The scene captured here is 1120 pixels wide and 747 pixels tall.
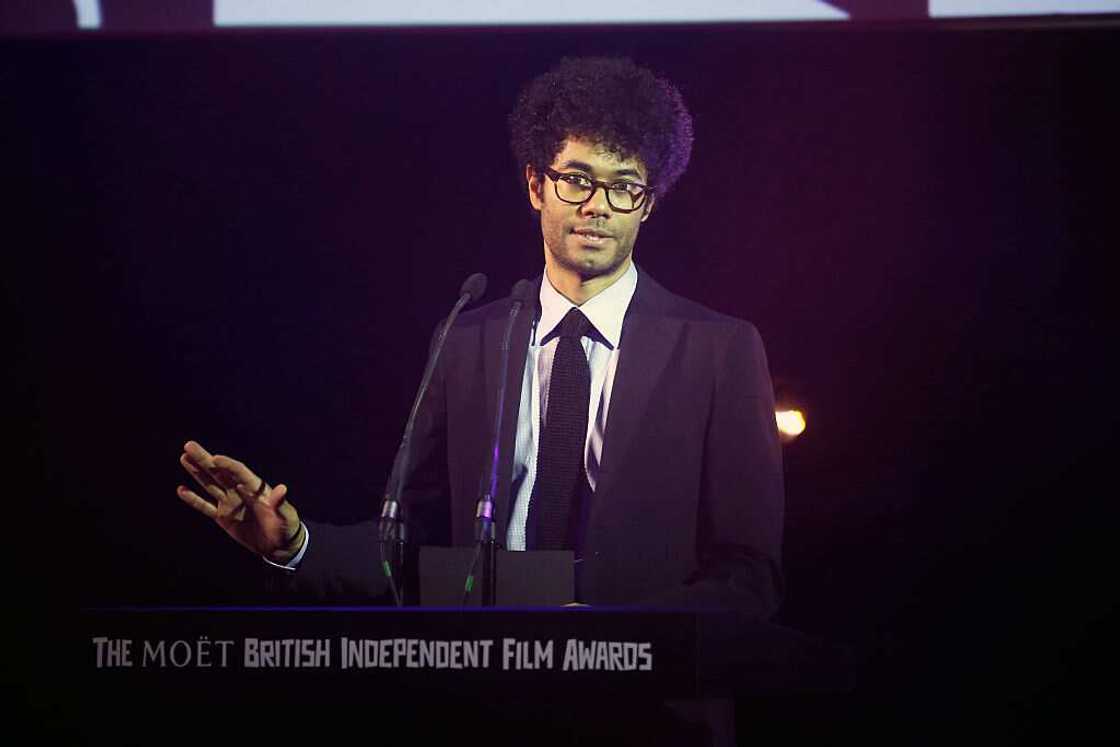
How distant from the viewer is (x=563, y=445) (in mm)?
3170

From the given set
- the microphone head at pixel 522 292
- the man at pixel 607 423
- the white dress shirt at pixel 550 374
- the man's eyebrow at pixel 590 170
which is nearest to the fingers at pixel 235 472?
the man at pixel 607 423

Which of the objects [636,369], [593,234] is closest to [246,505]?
[636,369]

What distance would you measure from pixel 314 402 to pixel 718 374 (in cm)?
122

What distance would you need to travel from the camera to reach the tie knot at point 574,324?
3.28 metres

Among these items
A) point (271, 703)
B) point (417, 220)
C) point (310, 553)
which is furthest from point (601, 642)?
point (417, 220)

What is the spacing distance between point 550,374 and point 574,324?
0.55 feet

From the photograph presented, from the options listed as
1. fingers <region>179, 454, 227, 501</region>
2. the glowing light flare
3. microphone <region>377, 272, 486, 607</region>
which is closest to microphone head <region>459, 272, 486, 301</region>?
microphone <region>377, 272, 486, 607</region>

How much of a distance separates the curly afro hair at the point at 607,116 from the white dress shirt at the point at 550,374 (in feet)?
1.15

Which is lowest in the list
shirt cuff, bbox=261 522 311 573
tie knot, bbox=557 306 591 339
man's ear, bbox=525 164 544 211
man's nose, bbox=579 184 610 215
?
shirt cuff, bbox=261 522 311 573

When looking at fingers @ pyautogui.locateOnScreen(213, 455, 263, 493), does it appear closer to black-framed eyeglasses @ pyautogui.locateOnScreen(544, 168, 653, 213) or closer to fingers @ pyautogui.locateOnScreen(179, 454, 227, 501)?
fingers @ pyautogui.locateOnScreen(179, 454, 227, 501)

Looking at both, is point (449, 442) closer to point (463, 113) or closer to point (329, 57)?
point (463, 113)

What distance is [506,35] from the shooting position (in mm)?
3621

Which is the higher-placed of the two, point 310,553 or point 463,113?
point 463,113

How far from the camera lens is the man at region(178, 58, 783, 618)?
3.09m
